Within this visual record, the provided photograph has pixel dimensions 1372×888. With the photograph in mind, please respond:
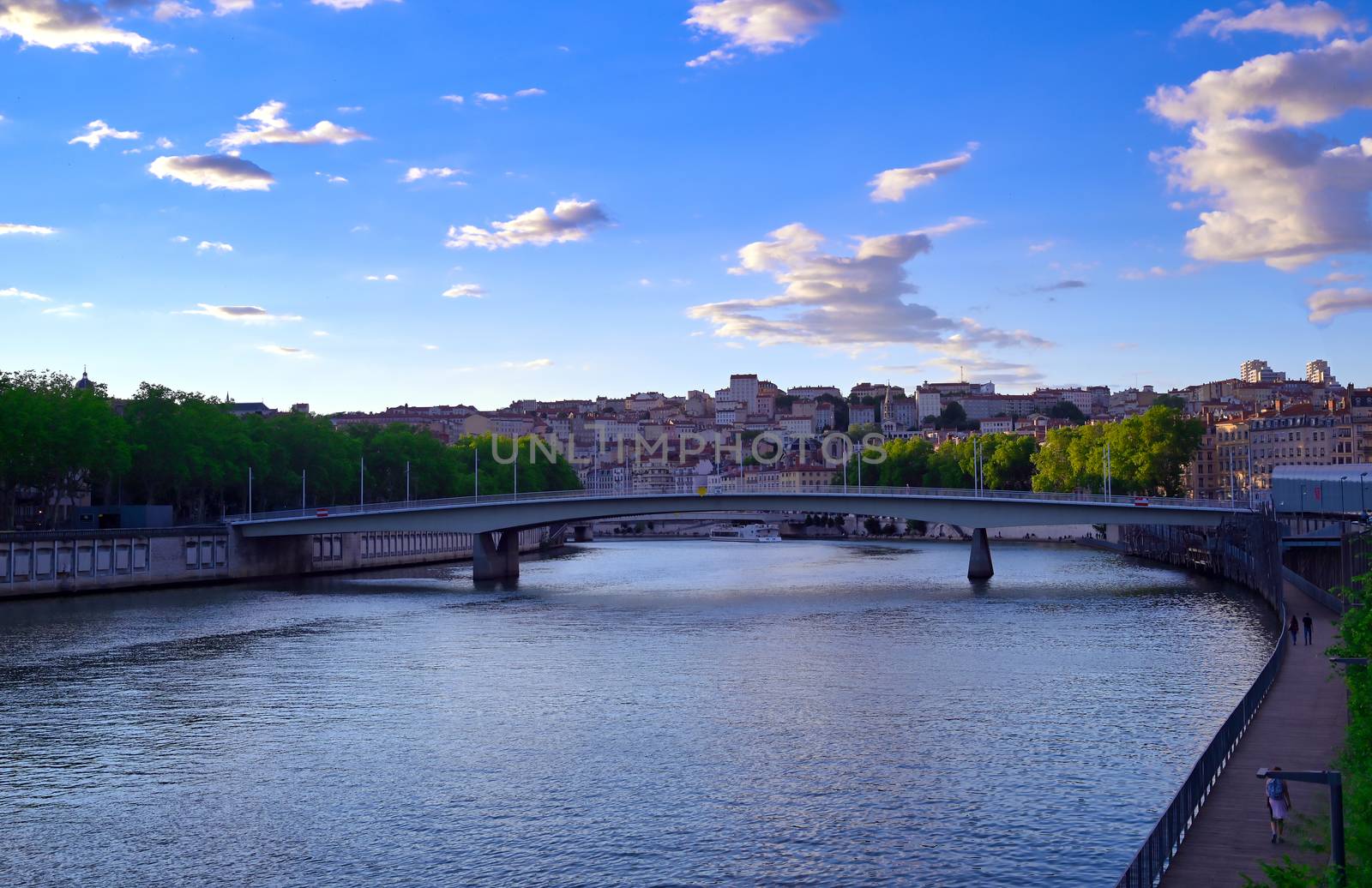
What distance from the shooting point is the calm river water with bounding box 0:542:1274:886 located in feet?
59.0

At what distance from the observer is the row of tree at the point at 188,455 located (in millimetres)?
63406

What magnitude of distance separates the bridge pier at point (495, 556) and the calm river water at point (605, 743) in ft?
64.6

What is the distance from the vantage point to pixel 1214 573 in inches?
2867

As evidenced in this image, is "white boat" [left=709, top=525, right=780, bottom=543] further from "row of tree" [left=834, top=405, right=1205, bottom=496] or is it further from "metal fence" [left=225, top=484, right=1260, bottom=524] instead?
"metal fence" [left=225, top=484, right=1260, bottom=524]

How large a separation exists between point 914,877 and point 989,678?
16.1 metres

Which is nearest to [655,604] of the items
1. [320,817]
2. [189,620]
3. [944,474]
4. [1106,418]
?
[189,620]

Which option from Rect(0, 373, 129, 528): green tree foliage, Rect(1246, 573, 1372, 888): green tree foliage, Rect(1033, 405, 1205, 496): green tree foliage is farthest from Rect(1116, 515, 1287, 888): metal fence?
Rect(0, 373, 129, 528): green tree foliage

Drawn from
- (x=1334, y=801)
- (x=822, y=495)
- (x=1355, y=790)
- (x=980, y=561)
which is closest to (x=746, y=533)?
(x=980, y=561)

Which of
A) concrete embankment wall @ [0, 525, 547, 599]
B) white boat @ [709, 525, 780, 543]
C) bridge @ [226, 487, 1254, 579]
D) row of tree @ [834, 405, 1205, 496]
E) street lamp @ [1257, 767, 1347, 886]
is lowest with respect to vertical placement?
white boat @ [709, 525, 780, 543]

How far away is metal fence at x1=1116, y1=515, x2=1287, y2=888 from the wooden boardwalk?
0.16 metres

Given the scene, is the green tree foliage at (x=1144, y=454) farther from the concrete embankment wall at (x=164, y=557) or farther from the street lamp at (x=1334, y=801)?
the street lamp at (x=1334, y=801)

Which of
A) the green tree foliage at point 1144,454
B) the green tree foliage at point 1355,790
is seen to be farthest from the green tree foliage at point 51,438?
the green tree foliage at point 1144,454

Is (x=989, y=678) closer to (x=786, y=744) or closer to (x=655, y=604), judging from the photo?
(x=786, y=744)

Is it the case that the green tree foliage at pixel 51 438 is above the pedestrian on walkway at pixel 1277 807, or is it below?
above
